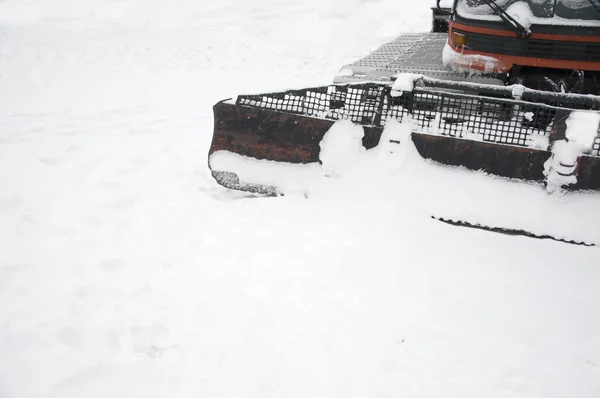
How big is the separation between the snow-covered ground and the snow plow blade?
0.31m

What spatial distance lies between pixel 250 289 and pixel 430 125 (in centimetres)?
187

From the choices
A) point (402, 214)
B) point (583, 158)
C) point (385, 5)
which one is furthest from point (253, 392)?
point (385, 5)

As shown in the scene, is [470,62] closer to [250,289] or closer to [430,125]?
[430,125]

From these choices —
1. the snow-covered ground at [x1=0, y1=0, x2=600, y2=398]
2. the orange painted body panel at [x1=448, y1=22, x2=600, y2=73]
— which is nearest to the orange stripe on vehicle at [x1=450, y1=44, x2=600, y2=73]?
the orange painted body panel at [x1=448, y1=22, x2=600, y2=73]

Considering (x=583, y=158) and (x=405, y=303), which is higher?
(x=583, y=158)

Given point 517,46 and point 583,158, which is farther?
point 517,46

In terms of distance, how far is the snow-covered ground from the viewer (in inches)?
104

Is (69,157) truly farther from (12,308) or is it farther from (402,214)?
(402,214)

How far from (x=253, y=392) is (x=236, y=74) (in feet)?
23.4

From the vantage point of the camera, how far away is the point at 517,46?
172 inches

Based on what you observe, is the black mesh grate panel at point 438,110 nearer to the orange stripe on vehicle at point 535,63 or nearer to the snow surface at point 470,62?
the orange stripe on vehicle at point 535,63

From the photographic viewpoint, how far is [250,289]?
324 cm

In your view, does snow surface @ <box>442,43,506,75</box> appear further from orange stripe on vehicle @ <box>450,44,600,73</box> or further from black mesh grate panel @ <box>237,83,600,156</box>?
black mesh grate panel @ <box>237,83,600,156</box>

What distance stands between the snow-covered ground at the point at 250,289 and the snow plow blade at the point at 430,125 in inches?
12.1
